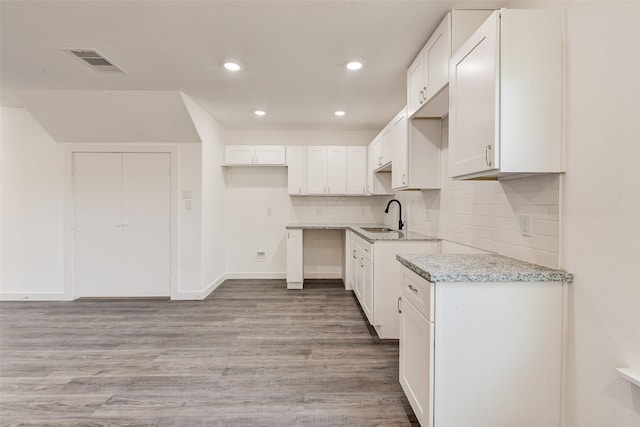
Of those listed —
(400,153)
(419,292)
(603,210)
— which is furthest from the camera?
(400,153)

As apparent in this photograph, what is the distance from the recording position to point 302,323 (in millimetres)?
3094

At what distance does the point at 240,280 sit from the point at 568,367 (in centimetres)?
434

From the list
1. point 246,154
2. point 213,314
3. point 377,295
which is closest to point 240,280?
point 213,314

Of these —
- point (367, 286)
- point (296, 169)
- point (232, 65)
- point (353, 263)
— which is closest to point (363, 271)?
point (367, 286)

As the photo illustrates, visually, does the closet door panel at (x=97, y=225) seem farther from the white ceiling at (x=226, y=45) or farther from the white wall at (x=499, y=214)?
the white wall at (x=499, y=214)

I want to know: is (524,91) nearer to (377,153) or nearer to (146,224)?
(377,153)

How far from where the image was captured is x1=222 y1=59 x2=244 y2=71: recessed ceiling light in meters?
2.56

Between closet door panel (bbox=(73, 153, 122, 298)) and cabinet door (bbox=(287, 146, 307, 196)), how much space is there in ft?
7.73

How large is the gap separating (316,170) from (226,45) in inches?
99.4

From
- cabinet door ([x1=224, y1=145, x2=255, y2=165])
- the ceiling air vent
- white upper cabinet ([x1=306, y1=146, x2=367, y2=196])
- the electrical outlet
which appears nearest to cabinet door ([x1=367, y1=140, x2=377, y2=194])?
white upper cabinet ([x1=306, y1=146, x2=367, y2=196])

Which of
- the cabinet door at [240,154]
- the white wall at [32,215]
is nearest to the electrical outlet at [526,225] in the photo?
the cabinet door at [240,154]

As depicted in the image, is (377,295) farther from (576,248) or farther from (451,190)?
(576,248)

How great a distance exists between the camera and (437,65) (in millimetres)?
2035

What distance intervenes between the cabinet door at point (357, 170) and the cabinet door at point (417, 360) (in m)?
3.07
